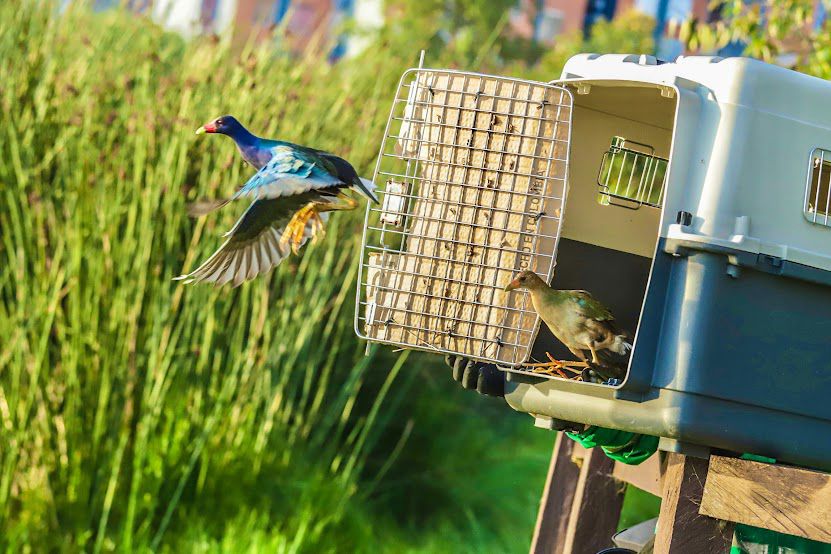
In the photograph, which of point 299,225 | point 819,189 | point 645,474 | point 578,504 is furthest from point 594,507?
point 819,189

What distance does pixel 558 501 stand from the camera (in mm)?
3334

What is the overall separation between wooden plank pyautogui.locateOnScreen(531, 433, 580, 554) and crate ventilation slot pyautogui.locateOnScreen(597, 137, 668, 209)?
77 cm

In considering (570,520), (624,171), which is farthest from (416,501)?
(624,171)

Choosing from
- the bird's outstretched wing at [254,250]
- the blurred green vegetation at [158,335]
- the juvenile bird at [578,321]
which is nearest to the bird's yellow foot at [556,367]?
the juvenile bird at [578,321]

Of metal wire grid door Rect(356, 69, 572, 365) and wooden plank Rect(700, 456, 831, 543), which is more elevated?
metal wire grid door Rect(356, 69, 572, 365)

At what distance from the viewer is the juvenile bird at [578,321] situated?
7.79 feet

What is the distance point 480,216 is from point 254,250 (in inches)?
25.1

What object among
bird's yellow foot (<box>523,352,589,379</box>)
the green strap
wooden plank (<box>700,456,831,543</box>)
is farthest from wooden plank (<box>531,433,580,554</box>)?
wooden plank (<box>700,456,831,543</box>)

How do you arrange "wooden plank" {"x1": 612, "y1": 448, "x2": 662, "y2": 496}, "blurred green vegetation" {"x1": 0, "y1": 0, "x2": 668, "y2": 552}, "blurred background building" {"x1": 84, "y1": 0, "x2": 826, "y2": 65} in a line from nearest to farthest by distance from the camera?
"wooden plank" {"x1": 612, "y1": 448, "x2": 662, "y2": 496} → "blurred green vegetation" {"x1": 0, "y1": 0, "x2": 668, "y2": 552} → "blurred background building" {"x1": 84, "y1": 0, "x2": 826, "y2": 65}

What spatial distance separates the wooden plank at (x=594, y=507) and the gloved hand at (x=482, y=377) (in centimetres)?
72

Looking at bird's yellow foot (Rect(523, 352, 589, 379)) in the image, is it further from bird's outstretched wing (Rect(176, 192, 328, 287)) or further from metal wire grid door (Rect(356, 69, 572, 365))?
bird's outstretched wing (Rect(176, 192, 328, 287))

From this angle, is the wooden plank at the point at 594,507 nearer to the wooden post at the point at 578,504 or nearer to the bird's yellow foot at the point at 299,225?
the wooden post at the point at 578,504

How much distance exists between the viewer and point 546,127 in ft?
8.04

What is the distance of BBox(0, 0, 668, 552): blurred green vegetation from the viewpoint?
15.3 ft
